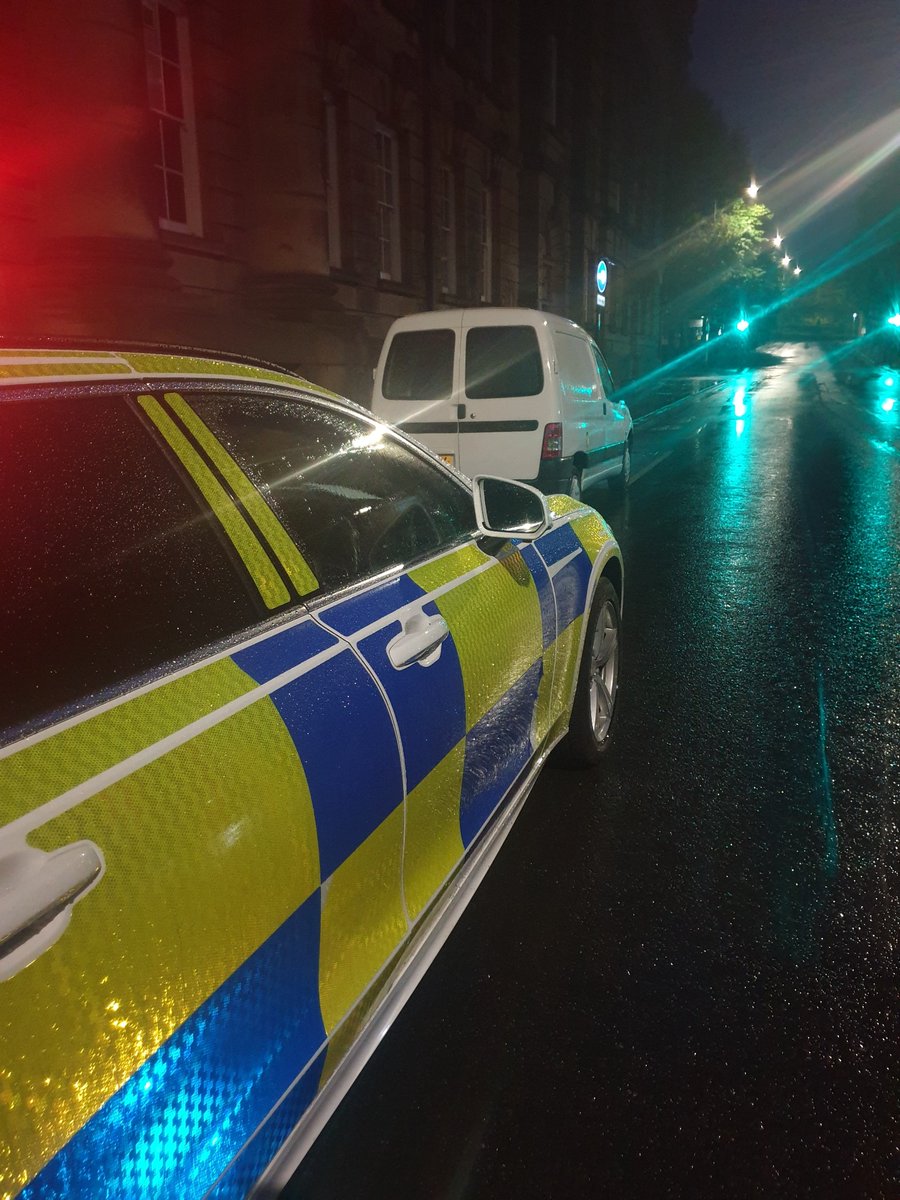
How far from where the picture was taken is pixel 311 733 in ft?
5.28

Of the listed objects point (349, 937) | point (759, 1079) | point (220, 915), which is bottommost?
point (759, 1079)

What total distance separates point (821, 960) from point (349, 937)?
5.31 ft

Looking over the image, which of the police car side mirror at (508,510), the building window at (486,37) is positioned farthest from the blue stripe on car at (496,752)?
the building window at (486,37)

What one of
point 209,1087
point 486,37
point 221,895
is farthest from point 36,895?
point 486,37

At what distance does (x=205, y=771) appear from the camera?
1370mm

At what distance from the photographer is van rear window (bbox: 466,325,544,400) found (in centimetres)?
872

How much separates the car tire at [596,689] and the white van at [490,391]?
470cm

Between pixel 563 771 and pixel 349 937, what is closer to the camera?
pixel 349 937

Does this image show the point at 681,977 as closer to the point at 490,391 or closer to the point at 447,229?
the point at 490,391

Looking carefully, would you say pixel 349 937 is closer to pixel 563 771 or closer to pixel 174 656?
pixel 174 656

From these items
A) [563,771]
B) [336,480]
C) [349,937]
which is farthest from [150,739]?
[563,771]

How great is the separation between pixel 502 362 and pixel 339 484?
6.19m

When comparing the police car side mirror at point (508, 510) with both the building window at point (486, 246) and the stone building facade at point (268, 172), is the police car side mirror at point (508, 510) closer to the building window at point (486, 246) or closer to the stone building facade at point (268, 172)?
the stone building facade at point (268, 172)

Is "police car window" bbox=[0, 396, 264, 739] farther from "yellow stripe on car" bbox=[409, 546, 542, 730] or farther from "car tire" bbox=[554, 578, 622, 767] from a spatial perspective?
"car tire" bbox=[554, 578, 622, 767]
